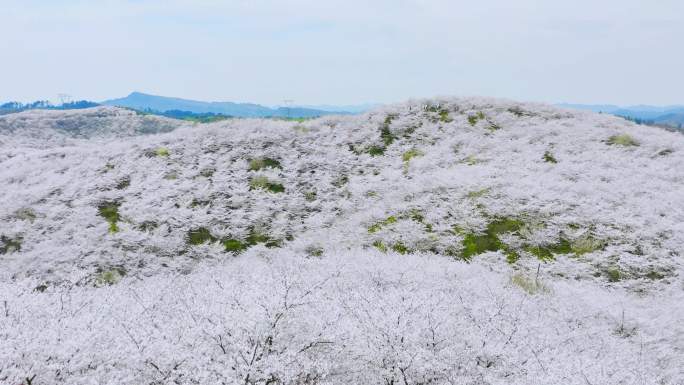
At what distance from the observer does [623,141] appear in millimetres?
37406

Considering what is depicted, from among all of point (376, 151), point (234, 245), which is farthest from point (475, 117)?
point (234, 245)

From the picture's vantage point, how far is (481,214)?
28.0m

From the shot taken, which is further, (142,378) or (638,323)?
(638,323)

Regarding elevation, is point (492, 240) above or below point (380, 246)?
above

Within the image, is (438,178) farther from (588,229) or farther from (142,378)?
(142,378)

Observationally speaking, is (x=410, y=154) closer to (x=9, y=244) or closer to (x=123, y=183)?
(x=123, y=183)

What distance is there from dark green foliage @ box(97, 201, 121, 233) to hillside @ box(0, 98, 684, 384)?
0.15 meters

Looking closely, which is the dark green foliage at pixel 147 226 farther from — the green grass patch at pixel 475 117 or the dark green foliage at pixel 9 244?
the green grass patch at pixel 475 117

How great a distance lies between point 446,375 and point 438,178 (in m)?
20.7

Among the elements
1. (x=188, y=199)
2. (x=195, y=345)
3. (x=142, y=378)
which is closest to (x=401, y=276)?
(x=195, y=345)

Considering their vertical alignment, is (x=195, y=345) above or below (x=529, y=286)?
above

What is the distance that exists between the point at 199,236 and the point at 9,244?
12251mm

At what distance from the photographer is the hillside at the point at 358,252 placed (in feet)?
43.2

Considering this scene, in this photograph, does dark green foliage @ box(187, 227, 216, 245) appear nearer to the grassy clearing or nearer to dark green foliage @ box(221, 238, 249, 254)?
dark green foliage @ box(221, 238, 249, 254)
